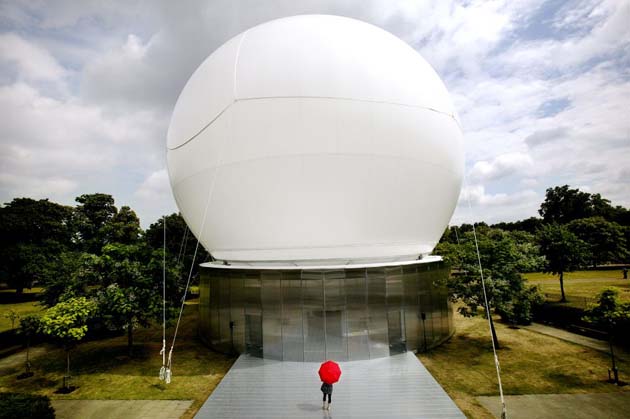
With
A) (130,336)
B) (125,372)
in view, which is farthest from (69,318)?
(130,336)

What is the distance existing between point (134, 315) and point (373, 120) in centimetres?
1178

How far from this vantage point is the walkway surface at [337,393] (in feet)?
28.1

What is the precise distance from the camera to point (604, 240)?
34.2 metres

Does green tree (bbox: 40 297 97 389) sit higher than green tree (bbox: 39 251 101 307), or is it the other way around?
green tree (bbox: 39 251 101 307)

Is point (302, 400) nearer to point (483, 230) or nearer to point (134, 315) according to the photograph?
point (134, 315)

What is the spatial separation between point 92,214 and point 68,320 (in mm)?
34561

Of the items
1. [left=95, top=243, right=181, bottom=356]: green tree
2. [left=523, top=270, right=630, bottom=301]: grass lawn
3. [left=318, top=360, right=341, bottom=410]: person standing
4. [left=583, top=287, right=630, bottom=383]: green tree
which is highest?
[left=95, top=243, right=181, bottom=356]: green tree

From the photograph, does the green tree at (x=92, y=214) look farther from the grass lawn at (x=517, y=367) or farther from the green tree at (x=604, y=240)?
the green tree at (x=604, y=240)

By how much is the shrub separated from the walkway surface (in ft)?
11.2

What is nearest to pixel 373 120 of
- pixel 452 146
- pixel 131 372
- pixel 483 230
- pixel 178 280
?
pixel 452 146

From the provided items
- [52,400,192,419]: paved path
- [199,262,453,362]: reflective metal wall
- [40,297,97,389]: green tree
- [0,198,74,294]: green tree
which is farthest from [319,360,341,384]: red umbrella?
[0,198,74,294]: green tree

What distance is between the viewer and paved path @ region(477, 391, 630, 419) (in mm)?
8375

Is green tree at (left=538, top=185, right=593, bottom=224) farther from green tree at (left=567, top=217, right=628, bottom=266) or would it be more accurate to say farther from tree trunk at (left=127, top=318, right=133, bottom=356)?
tree trunk at (left=127, top=318, right=133, bottom=356)

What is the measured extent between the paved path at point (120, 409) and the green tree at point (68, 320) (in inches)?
59.6
